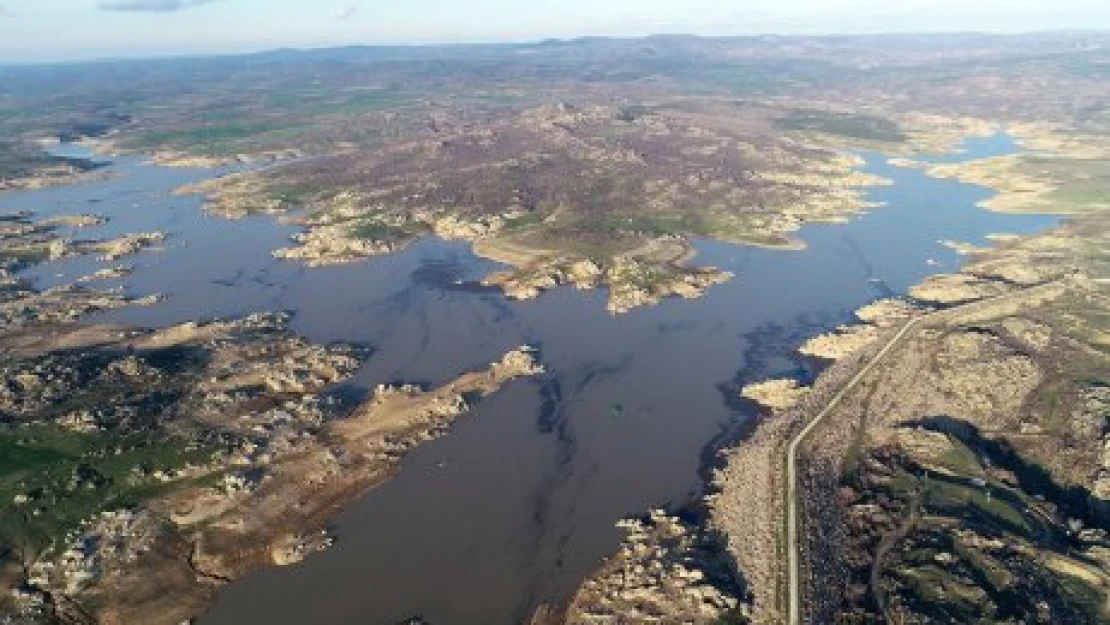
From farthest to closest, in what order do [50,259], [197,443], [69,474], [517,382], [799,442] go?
[50,259] < [517,382] < [197,443] < [799,442] < [69,474]

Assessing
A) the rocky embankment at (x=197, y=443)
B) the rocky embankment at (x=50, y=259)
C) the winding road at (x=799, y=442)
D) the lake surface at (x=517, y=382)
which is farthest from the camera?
the rocky embankment at (x=50, y=259)

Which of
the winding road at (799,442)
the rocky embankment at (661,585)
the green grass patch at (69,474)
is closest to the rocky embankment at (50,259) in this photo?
the green grass patch at (69,474)

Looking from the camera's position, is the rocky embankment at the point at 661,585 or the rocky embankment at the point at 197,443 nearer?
the rocky embankment at the point at 661,585

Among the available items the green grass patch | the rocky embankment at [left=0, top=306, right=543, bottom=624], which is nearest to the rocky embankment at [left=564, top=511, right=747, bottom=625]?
the rocky embankment at [left=0, top=306, right=543, bottom=624]

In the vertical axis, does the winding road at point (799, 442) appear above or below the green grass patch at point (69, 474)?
above

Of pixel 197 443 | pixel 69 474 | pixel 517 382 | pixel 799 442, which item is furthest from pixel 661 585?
pixel 69 474

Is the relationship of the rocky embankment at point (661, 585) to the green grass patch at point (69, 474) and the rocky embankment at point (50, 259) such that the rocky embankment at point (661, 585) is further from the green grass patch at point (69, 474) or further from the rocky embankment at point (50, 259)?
the rocky embankment at point (50, 259)

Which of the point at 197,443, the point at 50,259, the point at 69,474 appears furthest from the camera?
the point at 50,259

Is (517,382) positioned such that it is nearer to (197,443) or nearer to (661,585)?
(197,443)
